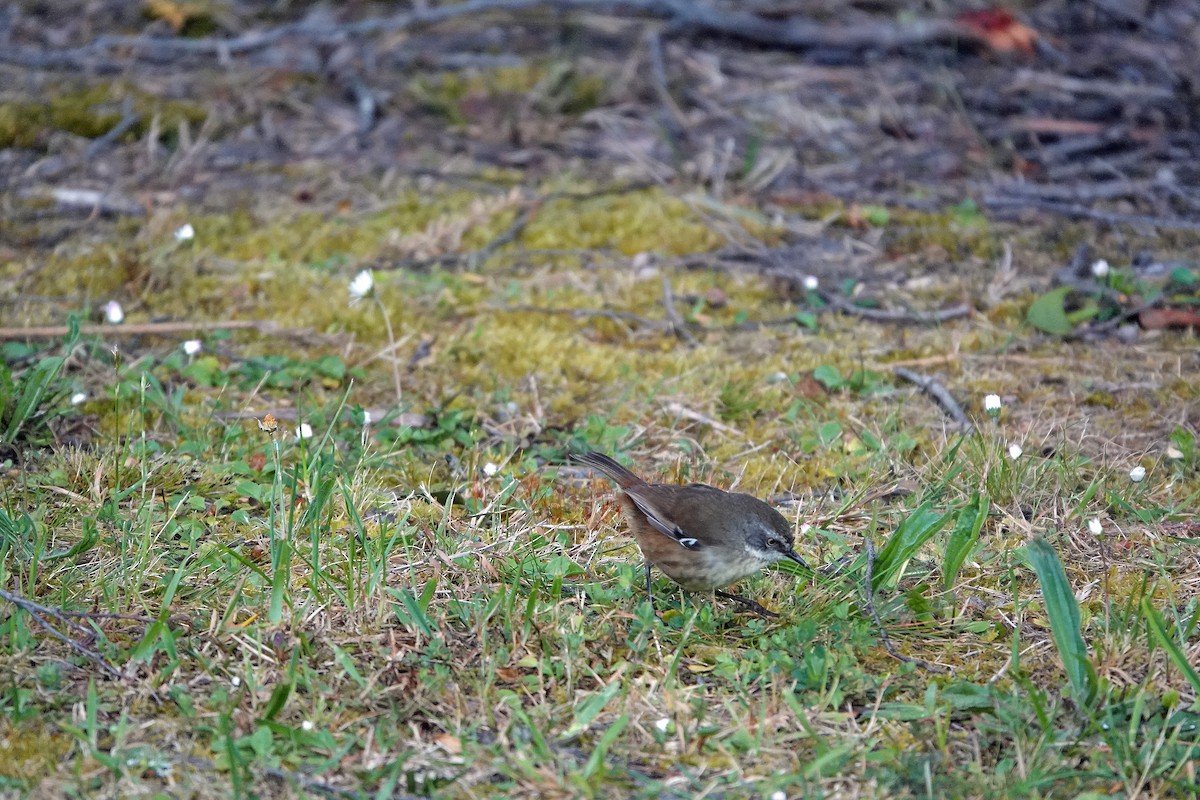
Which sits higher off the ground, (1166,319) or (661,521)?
(661,521)

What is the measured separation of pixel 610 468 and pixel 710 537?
2.11 ft

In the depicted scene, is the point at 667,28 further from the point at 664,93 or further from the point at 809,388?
the point at 809,388

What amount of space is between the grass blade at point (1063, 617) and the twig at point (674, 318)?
2534 millimetres

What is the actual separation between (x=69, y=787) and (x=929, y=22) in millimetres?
7555

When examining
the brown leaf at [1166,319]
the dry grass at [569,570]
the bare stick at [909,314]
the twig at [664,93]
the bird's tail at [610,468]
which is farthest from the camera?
the twig at [664,93]

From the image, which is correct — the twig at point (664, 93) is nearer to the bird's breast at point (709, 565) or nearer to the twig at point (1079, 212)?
the twig at point (1079, 212)

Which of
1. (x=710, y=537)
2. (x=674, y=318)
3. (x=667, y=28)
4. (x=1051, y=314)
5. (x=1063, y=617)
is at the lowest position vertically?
(x=674, y=318)

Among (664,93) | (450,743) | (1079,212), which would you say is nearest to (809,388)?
(1079,212)

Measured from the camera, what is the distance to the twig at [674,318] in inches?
227

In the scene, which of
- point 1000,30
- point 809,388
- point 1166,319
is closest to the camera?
point 809,388

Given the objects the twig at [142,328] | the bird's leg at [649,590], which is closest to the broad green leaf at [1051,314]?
the bird's leg at [649,590]

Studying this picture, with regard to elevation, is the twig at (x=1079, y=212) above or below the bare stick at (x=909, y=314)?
above

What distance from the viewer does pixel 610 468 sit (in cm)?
436

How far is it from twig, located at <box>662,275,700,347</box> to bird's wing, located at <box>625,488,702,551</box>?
5.58 ft
